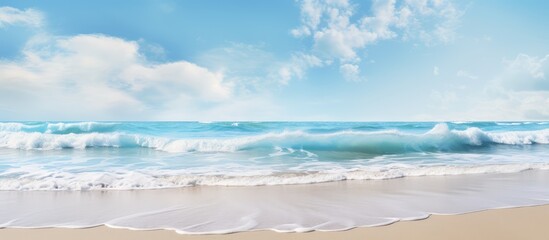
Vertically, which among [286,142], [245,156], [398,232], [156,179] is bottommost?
[398,232]

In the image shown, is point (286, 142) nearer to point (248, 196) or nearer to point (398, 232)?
point (248, 196)

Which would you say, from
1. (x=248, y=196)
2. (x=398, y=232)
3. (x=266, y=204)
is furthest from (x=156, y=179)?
(x=398, y=232)

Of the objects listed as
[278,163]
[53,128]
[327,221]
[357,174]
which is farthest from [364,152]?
[53,128]

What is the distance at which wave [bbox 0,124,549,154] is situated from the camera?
13234mm

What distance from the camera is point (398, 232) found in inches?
125

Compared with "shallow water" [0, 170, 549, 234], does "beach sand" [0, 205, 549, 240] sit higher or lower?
lower

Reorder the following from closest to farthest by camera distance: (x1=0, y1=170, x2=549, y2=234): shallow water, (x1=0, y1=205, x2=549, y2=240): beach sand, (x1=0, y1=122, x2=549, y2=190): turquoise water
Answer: (x1=0, y1=205, x2=549, y2=240): beach sand → (x1=0, y1=170, x2=549, y2=234): shallow water → (x1=0, y1=122, x2=549, y2=190): turquoise water

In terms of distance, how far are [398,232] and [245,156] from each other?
7592 mm

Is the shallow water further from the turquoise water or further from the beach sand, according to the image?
the turquoise water

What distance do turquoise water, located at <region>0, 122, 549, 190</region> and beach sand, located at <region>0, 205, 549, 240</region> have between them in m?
2.23

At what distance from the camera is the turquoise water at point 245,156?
6.04 m

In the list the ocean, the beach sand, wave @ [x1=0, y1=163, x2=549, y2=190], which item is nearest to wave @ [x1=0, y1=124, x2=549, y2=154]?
the ocean

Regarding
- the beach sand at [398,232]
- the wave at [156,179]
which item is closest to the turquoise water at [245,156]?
the wave at [156,179]

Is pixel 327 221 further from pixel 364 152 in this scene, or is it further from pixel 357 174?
pixel 364 152
